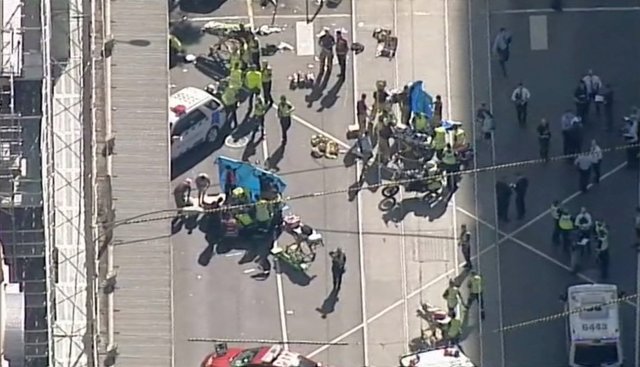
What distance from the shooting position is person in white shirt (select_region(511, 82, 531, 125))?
67875 mm

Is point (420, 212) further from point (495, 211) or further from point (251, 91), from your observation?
Answer: point (251, 91)

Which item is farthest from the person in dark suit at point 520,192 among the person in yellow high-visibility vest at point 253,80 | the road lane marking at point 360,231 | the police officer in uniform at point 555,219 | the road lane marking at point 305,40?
the person in yellow high-visibility vest at point 253,80

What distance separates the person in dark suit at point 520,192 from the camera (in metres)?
67.0

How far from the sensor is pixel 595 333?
64.9 m

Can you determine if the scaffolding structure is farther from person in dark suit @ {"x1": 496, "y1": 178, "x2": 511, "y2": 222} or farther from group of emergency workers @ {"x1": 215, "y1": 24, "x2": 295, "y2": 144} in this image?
person in dark suit @ {"x1": 496, "y1": 178, "x2": 511, "y2": 222}

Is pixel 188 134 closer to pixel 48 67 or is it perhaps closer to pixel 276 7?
pixel 276 7

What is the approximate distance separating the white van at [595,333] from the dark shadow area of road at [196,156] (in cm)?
1157

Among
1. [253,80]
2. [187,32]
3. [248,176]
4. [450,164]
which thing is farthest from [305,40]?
[450,164]

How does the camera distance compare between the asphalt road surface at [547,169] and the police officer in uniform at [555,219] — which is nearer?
the asphalt road surface at [547,169]

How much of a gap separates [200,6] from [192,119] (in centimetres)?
411

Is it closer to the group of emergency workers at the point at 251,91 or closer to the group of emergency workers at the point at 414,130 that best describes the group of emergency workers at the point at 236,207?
the group of emergency workers at the point at 251,91

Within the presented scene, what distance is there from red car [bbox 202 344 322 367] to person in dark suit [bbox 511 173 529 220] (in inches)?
294

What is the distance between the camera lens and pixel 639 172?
67.7m

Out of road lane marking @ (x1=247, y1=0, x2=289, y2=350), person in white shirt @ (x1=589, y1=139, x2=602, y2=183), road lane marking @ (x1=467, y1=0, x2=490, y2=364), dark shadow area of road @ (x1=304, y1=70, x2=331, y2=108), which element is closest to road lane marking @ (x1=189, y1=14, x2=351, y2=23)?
dark shadow area of road @ (x1=304, y1=70, x2=331, y2=108)
